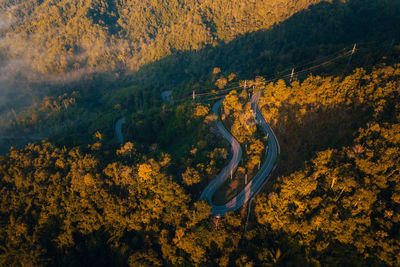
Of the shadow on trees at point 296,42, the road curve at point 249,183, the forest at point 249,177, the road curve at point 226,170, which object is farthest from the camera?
the shadow on trees at point 296,42

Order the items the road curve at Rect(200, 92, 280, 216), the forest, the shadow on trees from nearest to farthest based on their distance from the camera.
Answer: the forest
the road curve at Rect(200, 92, 280, 216)
the shadow on trees

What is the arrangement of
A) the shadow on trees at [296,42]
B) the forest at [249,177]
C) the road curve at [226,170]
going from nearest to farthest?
the forest at [249,177] → the road curve at [226,170] → the shadow on trees at [296,42]

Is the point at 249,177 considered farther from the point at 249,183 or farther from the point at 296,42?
the point at 296,42

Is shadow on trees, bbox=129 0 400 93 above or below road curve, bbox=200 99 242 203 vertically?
above

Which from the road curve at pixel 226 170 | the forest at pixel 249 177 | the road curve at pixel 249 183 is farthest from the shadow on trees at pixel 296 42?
the road curve at pixel 226 170

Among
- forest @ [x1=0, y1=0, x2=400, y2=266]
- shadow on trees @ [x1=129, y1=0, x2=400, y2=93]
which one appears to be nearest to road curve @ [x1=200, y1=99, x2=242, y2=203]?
forest @ [x1=0, y1=0, x2=400, y2=266]

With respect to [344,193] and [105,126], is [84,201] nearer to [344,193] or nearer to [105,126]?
[344,193]

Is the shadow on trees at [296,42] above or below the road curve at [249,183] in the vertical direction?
above

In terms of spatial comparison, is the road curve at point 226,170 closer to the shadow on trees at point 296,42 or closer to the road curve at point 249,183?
the road curve at point 249,183

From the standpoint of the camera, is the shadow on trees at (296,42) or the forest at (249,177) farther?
the shadow on trees at (296,42)

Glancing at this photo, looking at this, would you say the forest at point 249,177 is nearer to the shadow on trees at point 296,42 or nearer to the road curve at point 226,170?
the shadow on trees at point 296,42

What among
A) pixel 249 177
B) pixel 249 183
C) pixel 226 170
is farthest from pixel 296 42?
pixel 249 183

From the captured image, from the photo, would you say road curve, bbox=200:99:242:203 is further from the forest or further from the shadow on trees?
the shadow on trees
